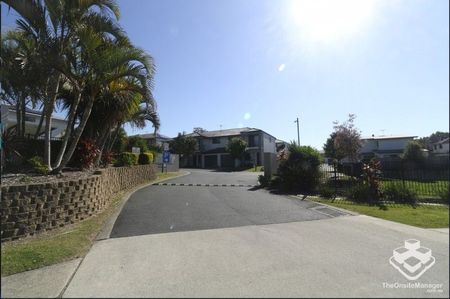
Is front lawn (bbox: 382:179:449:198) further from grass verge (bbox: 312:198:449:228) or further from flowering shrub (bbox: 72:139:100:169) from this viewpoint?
flowering shrub (bbox: 72:139:100:169)

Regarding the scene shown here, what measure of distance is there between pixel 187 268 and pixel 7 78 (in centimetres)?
820

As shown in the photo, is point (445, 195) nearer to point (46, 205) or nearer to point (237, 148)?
point (46, 205)

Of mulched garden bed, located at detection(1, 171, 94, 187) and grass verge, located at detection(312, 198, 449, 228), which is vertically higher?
mulched garden bed, located at detection(1, 171, 94, 187)

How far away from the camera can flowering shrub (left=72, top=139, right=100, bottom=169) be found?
42.7 feet

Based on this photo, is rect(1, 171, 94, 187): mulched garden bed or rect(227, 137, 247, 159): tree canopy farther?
rect(227, 137, 247, 159): tree canopy

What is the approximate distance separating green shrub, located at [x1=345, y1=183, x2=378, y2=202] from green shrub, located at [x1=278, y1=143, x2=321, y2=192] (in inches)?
115

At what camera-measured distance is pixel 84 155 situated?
13.2 metres

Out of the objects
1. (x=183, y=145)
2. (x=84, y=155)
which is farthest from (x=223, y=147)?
(x=84, y=155)

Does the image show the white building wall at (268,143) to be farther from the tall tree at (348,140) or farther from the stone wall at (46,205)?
the stone wall at (46,205)

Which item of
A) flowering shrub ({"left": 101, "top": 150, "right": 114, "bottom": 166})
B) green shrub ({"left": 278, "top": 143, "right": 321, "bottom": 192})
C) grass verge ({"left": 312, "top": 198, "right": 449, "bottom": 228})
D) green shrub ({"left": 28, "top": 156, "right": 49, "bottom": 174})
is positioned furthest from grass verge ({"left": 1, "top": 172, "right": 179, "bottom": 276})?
green shrub ({"left": 278, "top": 143, "right": 321, "bottom": 192})

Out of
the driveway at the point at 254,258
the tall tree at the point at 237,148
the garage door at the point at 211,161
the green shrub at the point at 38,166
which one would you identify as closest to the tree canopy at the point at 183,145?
the garage door at the point at 211,161

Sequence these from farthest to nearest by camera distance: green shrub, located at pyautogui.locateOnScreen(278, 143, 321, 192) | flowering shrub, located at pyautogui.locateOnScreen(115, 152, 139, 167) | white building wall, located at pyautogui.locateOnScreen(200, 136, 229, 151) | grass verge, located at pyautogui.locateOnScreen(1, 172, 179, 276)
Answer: white building wall, located at pyautogui.locateOnScreen(200, 136, 229, 151) < flowering shrub, located at pyautogui.locateOnScreen(115, 152, 139, 167) < green shrub, located at pyautogui.locateOnScreen(278, 143, 321, 192) < grass verge, located at pyautogui.locateOnScreen(1, 172, 179, 276)

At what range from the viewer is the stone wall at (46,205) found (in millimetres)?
6496

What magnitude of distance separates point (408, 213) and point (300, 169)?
10176mm
